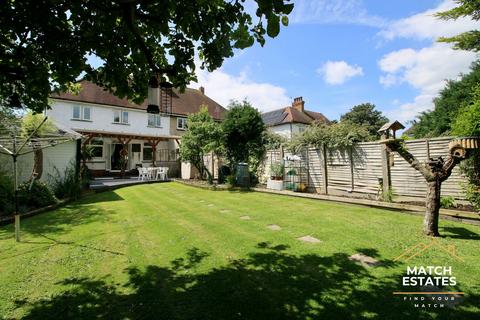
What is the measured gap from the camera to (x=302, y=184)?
446 inches

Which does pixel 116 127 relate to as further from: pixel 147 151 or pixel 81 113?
pixel 147 151

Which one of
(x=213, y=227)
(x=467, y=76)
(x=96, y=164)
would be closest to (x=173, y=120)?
(x=96, y=164)

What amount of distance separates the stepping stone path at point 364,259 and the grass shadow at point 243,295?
191mm

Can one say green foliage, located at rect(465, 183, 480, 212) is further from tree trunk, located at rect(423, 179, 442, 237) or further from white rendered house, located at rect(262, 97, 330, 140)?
white rendered house, located at rect(262, 97, 330, 140)

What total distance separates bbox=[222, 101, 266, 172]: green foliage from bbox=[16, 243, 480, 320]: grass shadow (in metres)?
10.5

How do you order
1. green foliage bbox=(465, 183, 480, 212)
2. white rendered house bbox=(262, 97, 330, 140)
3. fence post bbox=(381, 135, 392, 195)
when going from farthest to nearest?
white rendered house bbox=(262, 97, 330, 140), fence post bbox=(381, 135, 392, 195), green foliage bbox=(465, 183, 480, 212)

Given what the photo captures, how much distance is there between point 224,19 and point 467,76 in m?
15.1

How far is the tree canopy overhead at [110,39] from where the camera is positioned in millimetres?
3006

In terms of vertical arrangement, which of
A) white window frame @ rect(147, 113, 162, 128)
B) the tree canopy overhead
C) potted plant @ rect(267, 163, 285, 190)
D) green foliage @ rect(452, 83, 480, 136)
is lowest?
potted plant @ rect(267, 163, 285, 190)

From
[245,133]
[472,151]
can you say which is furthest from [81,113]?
[472,151]

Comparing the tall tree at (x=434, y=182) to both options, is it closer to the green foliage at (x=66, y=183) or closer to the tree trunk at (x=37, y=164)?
the green foliage at (x=66, y=183)

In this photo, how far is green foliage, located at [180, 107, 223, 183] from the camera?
14.4 meters

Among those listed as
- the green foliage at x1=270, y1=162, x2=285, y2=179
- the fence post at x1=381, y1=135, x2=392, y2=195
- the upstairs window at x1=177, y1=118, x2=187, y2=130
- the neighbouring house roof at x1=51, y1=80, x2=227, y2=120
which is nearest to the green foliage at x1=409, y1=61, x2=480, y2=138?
the fence post at x1=381, y1=135, x2=392, y2=195

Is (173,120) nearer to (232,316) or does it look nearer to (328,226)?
(328,226)
